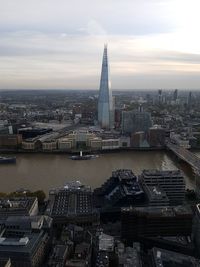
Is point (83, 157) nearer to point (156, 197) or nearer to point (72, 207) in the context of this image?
point (72, 207)

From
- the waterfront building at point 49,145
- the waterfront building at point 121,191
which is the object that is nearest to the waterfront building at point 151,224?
the waterfront building at point 121,191

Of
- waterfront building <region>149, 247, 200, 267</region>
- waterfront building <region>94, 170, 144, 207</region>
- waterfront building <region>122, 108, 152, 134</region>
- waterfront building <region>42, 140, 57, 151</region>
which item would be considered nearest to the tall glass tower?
waterfront building <region>122, 108, 152, 134</region>

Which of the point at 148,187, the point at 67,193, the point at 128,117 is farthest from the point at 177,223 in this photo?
the point at 128,117

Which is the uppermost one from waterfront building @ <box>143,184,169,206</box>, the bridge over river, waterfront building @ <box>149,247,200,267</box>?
waterfront building @ <box>143,184,169,206</box>

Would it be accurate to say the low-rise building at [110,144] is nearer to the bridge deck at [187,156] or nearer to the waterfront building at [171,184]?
the bridge deck at [187,156]

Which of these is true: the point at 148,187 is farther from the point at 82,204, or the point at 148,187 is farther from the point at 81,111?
Answer: the point at 81,111

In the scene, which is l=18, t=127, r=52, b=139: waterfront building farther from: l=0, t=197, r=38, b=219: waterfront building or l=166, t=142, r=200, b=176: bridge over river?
l=0, t=197, r=38, b=219: waterfront building

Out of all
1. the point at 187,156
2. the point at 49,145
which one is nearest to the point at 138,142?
the point at 187,156
